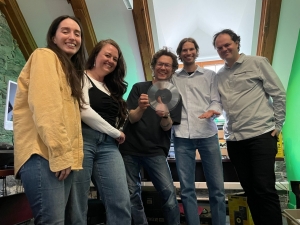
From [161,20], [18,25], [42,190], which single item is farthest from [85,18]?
[42,190]

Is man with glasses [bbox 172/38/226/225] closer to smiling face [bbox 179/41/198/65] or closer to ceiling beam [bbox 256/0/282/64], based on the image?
smiling face [bbox 179/41/198/65]

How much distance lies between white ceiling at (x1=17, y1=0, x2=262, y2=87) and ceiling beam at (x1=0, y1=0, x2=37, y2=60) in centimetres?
6

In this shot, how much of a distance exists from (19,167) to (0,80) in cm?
227

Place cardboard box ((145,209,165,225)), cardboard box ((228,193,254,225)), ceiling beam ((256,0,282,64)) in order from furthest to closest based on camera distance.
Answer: ceiling beam ((256,0,282,64))
cardboard box ((145,209,165,225))
cardboard box ((228,193,254,225))

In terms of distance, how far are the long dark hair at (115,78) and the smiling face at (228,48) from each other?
0.78 m

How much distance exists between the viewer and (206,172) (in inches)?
68.6

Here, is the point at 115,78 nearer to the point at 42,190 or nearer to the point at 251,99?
the point at 42,190

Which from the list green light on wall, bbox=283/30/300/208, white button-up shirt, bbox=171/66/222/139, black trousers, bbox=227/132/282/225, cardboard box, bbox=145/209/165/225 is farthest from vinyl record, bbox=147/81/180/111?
green light on wall, bbox=283/30/300/208

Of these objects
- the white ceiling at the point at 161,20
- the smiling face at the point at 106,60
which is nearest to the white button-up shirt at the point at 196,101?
the smiling face at the point at 106,60

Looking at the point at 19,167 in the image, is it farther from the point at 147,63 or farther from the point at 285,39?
the point at 285,39

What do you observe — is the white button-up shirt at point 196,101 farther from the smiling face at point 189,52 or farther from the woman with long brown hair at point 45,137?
the woman with long brown hair at point 45,137

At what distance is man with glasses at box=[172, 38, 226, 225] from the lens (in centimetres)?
169

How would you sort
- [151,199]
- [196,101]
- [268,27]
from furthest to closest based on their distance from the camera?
1. [268,27]
2. [151,199]
3. [196,101]

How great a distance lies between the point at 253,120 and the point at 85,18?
89.2 inches
